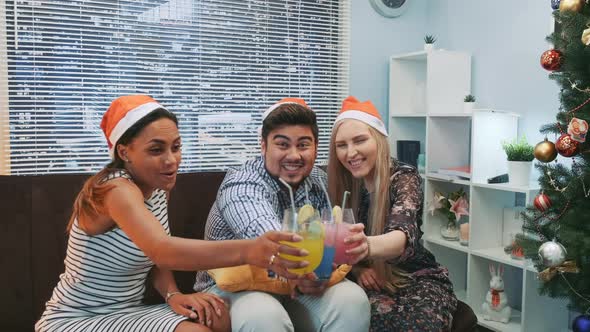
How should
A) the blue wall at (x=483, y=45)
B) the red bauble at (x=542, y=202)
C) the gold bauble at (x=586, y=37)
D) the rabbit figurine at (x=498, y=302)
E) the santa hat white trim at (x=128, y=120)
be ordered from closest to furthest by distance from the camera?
the santa hat white trim at (x=128, y=120)
the gold bauble at (x=586, y=37)
the red bauble at (x=542, y=202)
the rabbit figurine at (x=498, y=302)
the blue wall at (x=483, y=45)

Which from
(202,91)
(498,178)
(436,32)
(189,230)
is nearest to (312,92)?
(202,91)

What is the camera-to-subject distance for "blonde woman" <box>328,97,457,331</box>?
→ 183 centimetres

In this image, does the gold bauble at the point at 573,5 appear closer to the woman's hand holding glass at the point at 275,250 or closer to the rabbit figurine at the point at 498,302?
the woman's hand holding glass at the point at 275,250

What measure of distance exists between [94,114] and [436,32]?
240cm

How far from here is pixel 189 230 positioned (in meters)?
2.25

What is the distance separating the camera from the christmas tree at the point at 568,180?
6.16 ft

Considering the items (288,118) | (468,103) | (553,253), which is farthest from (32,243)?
(468,103)

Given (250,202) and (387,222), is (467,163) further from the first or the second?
(250,202)

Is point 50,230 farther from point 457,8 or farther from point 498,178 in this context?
point 457,8

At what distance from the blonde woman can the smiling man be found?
14 cm

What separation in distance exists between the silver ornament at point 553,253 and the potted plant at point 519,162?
89 cm

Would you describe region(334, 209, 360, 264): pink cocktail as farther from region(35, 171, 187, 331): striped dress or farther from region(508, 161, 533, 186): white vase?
region(508, 161, 533, 186): white vase

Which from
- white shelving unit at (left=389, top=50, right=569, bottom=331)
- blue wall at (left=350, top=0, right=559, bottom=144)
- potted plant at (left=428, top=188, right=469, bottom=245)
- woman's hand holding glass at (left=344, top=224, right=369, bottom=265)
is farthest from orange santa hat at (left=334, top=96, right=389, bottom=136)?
blue wall at (left=350, top=0, right=559, bottom=144)

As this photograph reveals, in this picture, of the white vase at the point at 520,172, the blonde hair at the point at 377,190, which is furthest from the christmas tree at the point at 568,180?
the white vase at the point at 520,172
